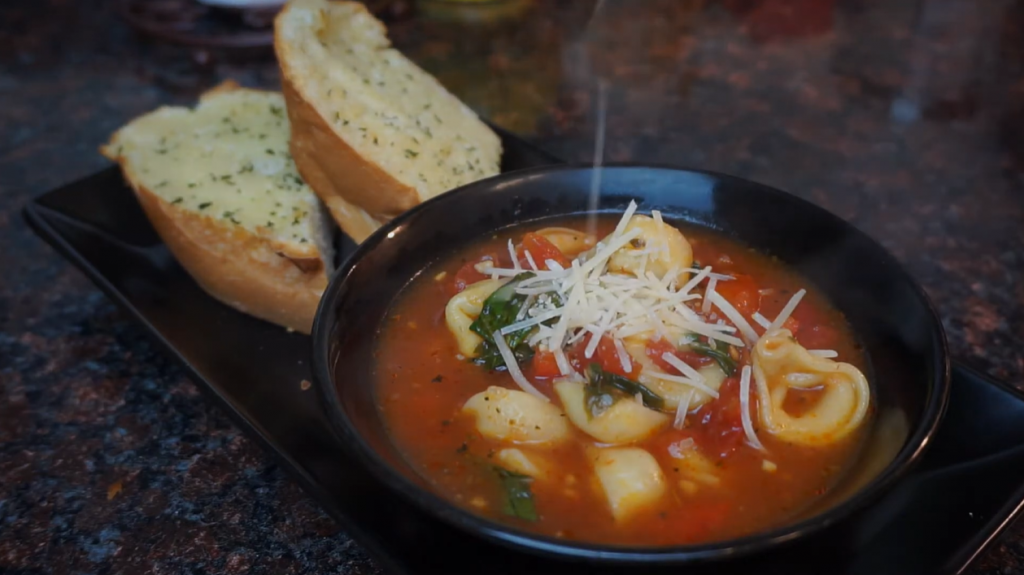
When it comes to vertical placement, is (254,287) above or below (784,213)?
below

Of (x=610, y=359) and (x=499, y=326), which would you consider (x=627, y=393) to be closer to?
(x=610, y=359)

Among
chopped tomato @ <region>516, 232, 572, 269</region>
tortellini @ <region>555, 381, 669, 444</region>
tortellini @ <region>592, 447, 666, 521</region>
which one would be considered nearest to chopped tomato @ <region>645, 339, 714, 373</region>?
tortellini @ <region>555, 381, 669, 444</region>

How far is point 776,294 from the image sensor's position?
1.99 metres

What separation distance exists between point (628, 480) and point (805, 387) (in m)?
0.48

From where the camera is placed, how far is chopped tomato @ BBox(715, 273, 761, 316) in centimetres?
188

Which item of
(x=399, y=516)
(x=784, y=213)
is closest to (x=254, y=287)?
(x=399, y=516)

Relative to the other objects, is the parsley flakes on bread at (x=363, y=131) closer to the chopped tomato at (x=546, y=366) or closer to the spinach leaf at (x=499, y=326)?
the spinach leaf at (x=499, y=326)

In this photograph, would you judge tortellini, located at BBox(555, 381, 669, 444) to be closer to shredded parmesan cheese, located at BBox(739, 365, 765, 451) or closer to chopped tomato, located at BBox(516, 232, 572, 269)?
shredded parmesan cheese, located at BBox(739, 365, 765, 451)

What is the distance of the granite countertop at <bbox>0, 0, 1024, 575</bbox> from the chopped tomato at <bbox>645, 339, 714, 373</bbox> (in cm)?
65

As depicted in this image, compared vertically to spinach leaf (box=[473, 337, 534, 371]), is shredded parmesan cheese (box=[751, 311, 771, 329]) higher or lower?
higher

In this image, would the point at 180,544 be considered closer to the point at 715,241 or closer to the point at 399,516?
the point at 399,516

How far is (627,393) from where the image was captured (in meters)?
1.66

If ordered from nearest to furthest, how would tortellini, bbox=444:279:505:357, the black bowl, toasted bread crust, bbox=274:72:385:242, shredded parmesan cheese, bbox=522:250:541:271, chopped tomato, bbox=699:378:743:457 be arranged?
the black bowl < chopped tomato, bbox=699:378:743:457 < tortellini, bbox=444:279:505:357 < shredded parmesan cheese, bbox=522:250:541:271 < toasted bread crust, bbox=274:72:385:242

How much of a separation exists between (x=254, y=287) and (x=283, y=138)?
29.1 inches
